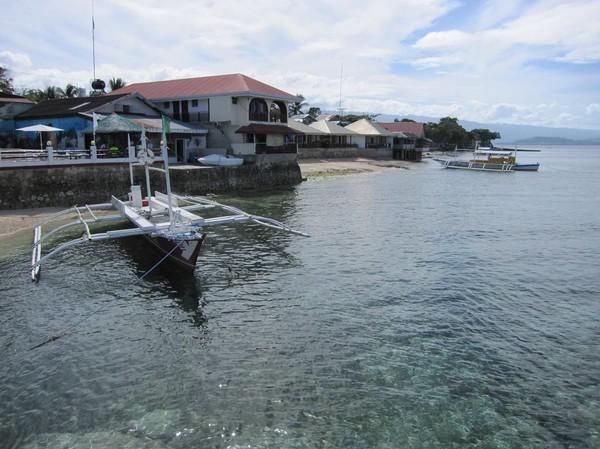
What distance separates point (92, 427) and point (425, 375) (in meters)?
6.76

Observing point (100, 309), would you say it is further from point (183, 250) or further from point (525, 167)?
point (525, 167)

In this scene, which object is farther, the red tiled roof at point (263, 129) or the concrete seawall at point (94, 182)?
the red tiled roof at point (263, 129)

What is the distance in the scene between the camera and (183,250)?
51.6 feet

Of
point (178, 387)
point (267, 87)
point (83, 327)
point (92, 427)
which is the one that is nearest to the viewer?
point (92, 427)

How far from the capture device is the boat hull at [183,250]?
15.4m

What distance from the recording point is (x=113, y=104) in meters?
38.3

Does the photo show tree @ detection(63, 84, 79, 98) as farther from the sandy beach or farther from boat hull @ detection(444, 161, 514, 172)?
boat hull @ detection(444, 161, 514, 172)

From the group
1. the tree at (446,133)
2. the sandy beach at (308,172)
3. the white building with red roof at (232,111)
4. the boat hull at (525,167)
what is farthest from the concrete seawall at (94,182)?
the tree at (446,133)

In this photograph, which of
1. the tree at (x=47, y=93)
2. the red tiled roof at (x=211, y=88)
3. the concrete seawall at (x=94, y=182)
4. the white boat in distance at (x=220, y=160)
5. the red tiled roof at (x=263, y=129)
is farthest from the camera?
the tree at (x=47, y=93)

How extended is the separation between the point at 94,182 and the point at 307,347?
24134 mm

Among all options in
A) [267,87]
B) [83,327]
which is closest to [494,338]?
[83,327]

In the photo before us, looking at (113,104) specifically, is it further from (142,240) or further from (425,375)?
(425,375)

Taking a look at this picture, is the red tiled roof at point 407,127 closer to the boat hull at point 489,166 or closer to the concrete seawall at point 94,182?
the boat hull at point 489,166

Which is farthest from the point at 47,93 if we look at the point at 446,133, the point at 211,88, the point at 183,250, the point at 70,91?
the point at 446,133
